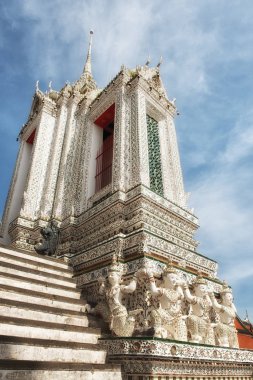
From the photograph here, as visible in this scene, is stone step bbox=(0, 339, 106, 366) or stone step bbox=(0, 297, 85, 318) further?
stone step bbox=(0, 297, 85, 318)

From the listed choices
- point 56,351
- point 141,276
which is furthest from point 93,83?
point 56,351

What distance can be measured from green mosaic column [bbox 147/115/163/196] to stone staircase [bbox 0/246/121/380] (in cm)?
507

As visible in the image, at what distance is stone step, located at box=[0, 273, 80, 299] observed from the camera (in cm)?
583

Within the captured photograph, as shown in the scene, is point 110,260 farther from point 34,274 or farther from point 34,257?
point 34,257

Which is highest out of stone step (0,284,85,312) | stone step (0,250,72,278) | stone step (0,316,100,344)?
stone step (0,250,72,278)

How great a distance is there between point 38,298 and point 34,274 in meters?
0.96

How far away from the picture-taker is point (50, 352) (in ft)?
13.8

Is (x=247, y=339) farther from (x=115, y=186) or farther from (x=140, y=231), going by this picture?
(x=115, y=186)

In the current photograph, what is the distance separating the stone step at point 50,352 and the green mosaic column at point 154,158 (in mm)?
6546

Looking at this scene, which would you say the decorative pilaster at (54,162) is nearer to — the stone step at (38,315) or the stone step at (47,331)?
the stone step at (38,315)

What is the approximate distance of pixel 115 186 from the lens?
966 centimetres

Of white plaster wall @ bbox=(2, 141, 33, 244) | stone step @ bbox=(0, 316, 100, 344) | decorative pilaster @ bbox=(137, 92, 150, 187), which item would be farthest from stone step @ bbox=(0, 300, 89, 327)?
white plaster wall @ bbox=(2, 141, 33, 244)

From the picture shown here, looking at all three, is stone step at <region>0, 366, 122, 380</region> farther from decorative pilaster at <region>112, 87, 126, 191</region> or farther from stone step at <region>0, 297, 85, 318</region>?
decorative pilaster at <region>112, 87, 126, 191</region>

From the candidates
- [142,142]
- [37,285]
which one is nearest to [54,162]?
[142,142]
